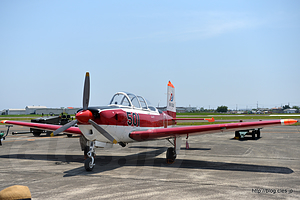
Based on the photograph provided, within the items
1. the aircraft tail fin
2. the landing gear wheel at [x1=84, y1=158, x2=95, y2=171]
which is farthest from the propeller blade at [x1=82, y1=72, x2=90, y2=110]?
the aircraft tail fin

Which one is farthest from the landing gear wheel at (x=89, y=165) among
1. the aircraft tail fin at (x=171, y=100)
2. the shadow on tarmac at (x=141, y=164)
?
the aircraft tail fin at (x=171, y=100)

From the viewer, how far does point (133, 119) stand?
10.6m

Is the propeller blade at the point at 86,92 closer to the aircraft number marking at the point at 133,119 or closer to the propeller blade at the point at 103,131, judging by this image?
the propeller blade at the point at 103,131

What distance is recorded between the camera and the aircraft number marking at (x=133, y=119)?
407 inches

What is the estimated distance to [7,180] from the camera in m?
7.76

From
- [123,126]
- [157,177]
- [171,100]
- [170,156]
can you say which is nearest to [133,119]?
[123,126]

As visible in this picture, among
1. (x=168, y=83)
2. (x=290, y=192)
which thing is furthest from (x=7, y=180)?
(x=168, y=83)

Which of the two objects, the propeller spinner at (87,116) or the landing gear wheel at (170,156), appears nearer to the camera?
the propeller spinner at (87,116)

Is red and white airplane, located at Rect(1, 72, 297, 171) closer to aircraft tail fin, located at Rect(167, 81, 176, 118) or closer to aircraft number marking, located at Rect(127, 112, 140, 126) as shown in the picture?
aircraft number marking, located at Rect(127, 112, 140, 126)

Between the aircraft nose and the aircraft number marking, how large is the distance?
1965 millimetres

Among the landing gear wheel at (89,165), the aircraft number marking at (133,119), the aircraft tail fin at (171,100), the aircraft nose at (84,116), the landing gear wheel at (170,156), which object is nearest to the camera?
the aircraft nose at (84,116)

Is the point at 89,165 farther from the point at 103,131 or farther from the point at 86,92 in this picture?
the point at 86,92

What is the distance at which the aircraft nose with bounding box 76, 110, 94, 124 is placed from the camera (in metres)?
8.62

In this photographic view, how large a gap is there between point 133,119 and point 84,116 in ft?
8.28
